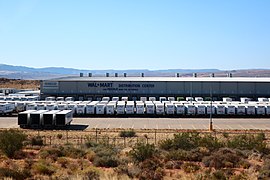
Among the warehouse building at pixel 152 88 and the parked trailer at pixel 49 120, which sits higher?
the warehouse building at pixel 152 88

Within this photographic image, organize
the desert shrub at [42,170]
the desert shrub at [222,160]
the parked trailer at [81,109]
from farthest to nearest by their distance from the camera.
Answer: the parked trailer at [81,109]
the desert shrub at [222,160]
the desert shrub at [42,170]

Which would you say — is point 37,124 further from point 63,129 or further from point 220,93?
point 220,93

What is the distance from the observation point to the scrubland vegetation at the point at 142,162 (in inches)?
721

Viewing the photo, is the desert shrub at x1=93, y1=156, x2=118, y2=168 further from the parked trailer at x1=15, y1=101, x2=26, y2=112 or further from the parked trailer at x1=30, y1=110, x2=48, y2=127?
the parked trailer at x1=15, y1=101, x2=26, y2=112

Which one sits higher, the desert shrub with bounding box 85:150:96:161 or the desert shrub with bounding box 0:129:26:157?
the desert shrub with bounding box 0:129:26:157

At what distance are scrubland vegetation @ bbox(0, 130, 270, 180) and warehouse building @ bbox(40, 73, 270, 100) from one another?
48.6 meters

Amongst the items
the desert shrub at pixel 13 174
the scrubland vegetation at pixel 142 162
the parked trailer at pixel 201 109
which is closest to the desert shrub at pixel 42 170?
the scrubland vegetation at pixel 142 162

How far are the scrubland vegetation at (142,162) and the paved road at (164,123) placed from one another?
18.4m

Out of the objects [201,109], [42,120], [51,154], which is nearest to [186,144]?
[51,154]

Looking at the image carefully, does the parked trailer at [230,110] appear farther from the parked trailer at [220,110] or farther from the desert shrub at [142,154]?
the desert shrub at [142,154]

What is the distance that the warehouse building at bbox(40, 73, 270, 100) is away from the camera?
260 ft

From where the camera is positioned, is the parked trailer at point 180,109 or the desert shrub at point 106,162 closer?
the desert shrub at point 106,162

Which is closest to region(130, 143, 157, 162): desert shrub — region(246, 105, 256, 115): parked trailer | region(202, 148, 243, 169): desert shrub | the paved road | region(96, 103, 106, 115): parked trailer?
region(202, 148, 243, 169): desert shrub

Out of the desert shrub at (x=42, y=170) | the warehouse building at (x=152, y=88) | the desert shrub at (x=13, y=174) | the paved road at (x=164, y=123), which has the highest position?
the warehouse building at (x=152, y=88)
